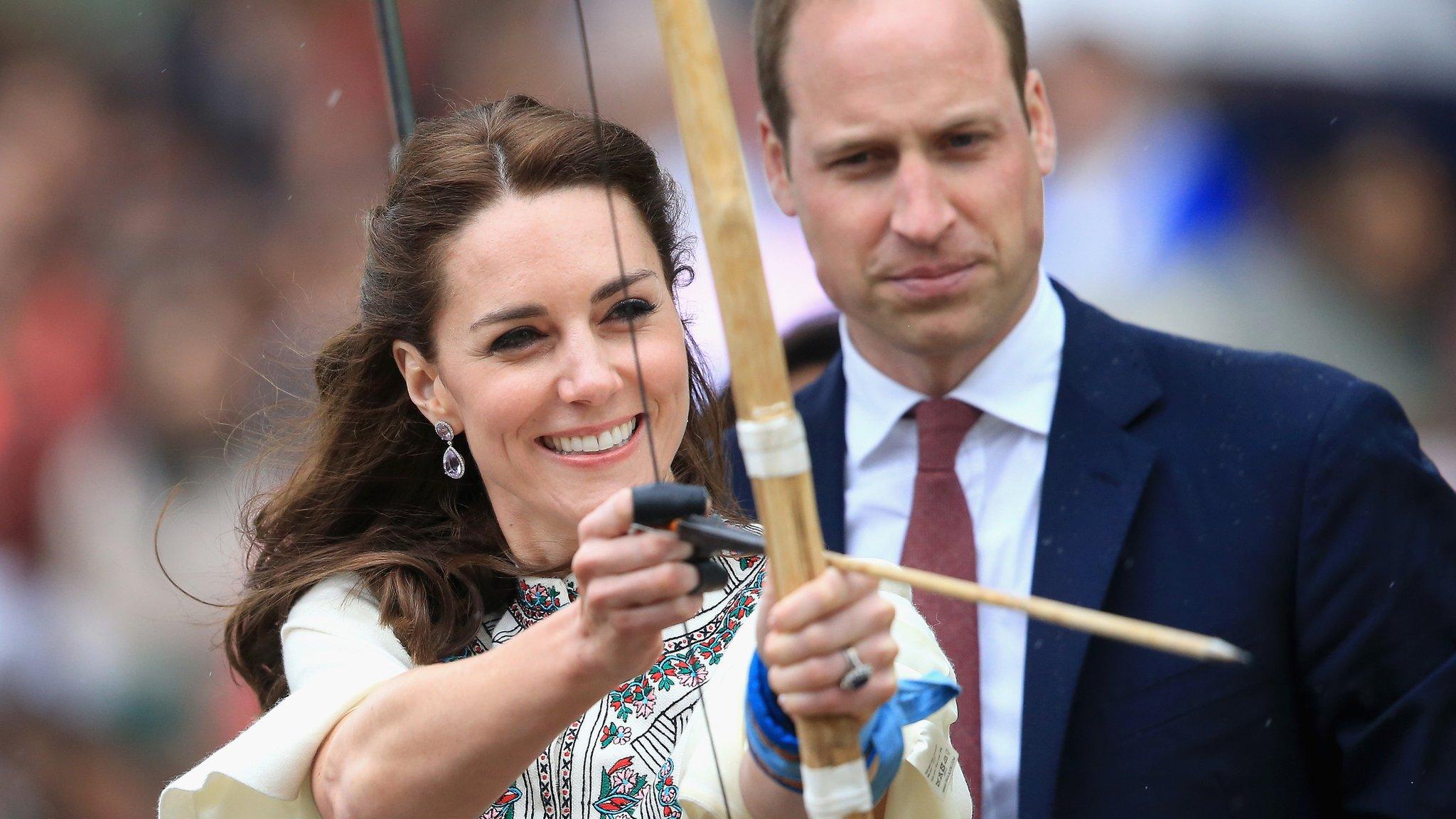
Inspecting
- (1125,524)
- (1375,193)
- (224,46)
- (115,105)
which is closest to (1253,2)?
(1375,193)

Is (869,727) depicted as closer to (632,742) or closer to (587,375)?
(632,742)

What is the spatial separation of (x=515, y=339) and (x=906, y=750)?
68cm

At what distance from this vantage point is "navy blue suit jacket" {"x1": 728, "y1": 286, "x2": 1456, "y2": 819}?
2.14 meters

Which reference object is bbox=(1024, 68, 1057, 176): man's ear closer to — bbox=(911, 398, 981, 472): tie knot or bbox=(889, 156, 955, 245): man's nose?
bbox=(889, 156, 955, 245): man's nose

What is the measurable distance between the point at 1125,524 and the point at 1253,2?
1920 mm

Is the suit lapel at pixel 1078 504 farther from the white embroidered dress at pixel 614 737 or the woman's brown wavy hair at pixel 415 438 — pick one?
the woman's brown wavy hair at pixel 415 438

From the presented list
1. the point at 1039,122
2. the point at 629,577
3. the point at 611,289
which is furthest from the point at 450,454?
the point at 1039,122

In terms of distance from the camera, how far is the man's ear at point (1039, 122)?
2541 mm

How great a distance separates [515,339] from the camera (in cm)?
193

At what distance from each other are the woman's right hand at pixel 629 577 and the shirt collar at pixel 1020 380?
3.52ft

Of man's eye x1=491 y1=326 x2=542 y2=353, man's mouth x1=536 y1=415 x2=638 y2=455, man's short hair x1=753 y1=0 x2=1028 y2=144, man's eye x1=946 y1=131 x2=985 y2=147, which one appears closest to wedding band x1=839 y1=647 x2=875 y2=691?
man's mouth x1=536 y1=415 x2=638 y2=455

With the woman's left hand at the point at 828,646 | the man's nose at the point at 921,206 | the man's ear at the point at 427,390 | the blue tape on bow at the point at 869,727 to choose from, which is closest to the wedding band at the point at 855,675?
the woman's left hand at the point at 828,646

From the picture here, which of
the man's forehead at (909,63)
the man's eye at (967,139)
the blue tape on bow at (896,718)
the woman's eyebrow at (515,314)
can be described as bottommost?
the blue tape on bow at (896,718)

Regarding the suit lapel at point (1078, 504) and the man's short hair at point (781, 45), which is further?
the man's short hair at point (781, 45)
